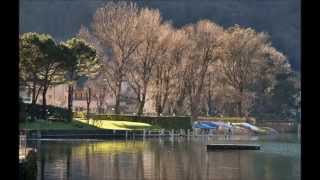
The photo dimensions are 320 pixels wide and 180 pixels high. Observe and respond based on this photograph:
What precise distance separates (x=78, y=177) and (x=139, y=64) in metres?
29.1

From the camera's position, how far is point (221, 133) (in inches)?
1697

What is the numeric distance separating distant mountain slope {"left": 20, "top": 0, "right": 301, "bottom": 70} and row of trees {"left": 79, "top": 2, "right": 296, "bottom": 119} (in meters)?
17.7

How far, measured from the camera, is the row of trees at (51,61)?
3275 centimetres

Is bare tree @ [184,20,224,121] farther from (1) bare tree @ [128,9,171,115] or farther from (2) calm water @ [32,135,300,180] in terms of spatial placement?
(2) calm water @ [32,135,300,180]

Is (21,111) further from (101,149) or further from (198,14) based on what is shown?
(198,14)

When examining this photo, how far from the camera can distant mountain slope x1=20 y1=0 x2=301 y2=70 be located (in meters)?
64.0

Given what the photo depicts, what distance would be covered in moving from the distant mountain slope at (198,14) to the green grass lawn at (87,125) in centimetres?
2627

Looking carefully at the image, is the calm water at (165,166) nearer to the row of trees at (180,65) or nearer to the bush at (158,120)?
the bush at (158,120)

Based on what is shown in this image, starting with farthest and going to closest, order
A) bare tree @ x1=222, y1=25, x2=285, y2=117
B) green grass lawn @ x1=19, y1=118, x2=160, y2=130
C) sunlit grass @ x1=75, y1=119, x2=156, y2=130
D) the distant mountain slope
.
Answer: the distant mountain slope
bare tree @ x1=222, y1=25, x2=285, y2=117
sunlit grass @ x1=75, y1=119, x2=156, y2=130
green grass lawn @ x1=19, y1=118, x2=160, y2=130

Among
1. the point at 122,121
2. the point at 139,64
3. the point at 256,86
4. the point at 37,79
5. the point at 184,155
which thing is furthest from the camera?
the point at 256,86

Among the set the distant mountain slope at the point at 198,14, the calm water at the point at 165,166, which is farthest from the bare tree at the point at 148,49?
the distant mountain slope at the point at 198,14

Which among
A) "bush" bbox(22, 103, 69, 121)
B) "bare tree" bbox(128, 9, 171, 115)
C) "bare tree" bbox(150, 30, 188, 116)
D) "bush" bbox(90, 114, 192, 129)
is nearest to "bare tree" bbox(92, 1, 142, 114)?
"bare tree" bbox(128, 9, 171, 115)
